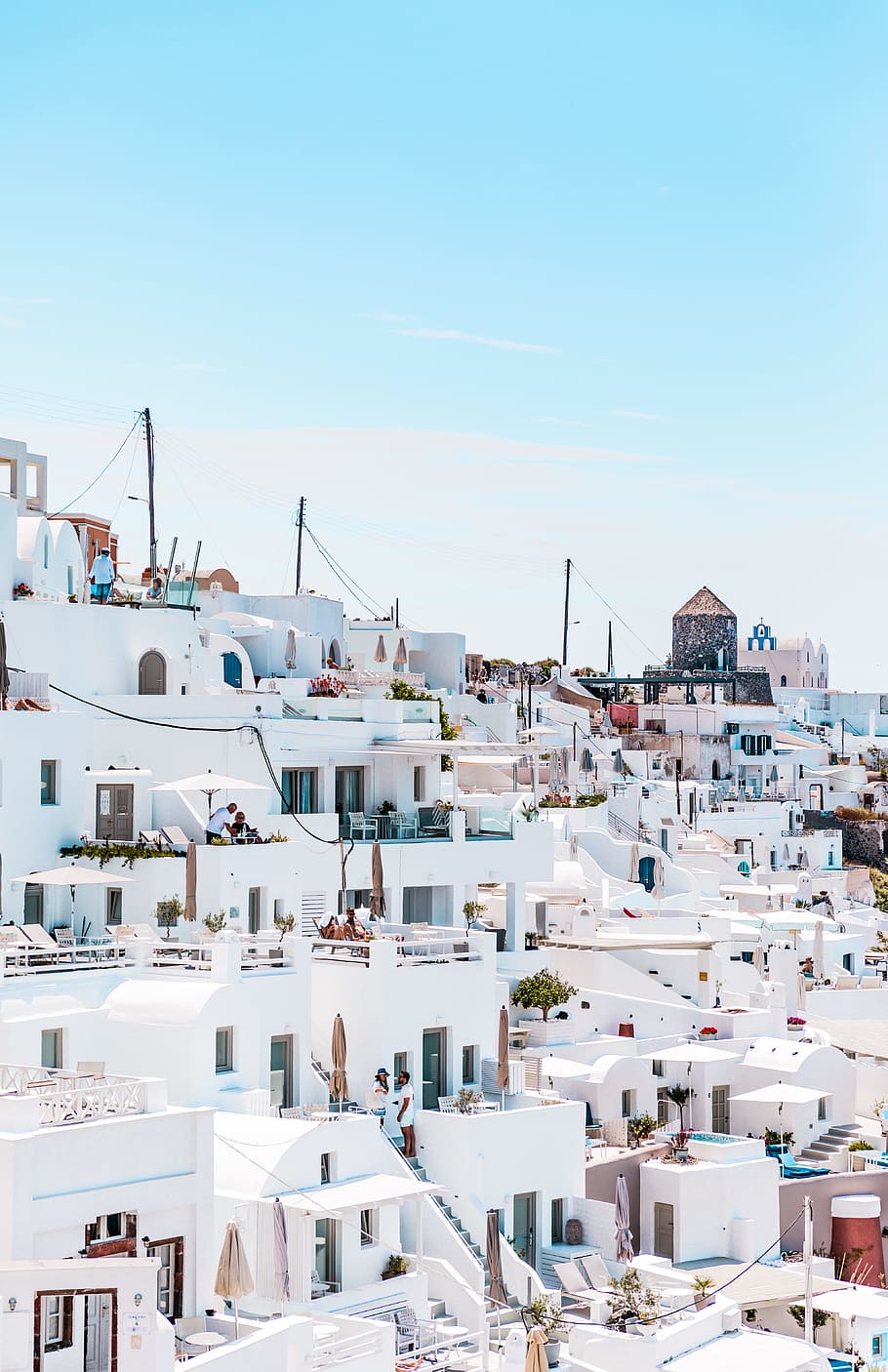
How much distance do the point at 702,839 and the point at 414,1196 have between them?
42.0m

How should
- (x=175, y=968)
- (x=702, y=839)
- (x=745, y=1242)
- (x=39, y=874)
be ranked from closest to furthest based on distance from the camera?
(x=175, y=968) < (x=39, y=874) < (x=745, y=1242) < (x=702, y=839)

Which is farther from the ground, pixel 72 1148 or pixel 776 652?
pixel 776 652

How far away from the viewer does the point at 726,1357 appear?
2597 centimetres

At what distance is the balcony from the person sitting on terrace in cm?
903

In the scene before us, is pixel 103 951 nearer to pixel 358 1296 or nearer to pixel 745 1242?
pixel 358 1296

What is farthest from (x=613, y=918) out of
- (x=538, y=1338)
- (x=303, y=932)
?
(x=538, y=1338)

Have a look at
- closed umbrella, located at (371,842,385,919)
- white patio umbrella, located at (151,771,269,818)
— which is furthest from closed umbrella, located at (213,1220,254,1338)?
closed umbrella, located at (371,842,385,919)

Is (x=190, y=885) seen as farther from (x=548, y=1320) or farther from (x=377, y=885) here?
(x=548, y=1320)

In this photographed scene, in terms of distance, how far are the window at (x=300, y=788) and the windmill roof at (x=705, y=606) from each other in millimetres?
75299

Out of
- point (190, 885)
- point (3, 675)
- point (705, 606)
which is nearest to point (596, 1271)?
point (190, 885)

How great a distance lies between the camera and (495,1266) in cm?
2725

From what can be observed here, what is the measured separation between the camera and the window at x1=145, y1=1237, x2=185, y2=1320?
21.3 m

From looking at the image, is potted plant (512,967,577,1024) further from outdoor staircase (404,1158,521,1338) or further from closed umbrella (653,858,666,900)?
closed umbrella (653,858,666,900)

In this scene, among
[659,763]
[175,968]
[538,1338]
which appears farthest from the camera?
[659,763]
